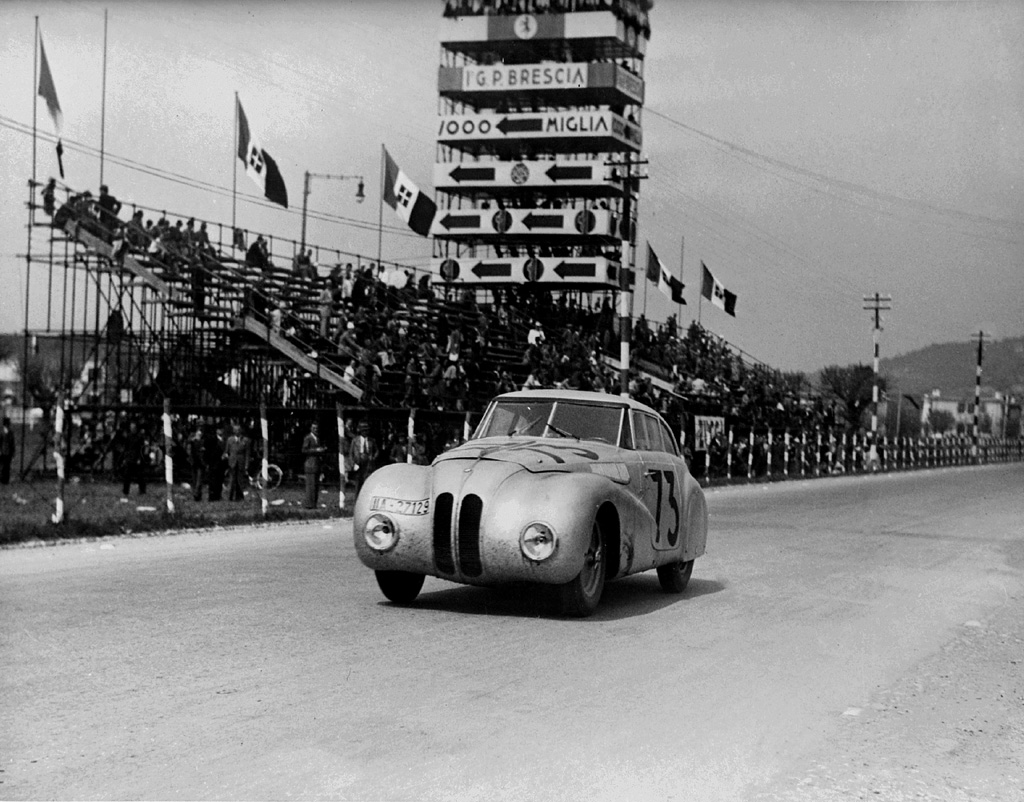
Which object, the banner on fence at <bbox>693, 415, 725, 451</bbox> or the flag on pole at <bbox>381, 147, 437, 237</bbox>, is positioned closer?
the banner on fence at <bbox>693, 415, 725, 451</bbox>

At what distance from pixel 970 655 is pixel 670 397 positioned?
33.8m

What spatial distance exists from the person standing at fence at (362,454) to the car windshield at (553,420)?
532 inches

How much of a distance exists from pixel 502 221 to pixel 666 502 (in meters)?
48.1

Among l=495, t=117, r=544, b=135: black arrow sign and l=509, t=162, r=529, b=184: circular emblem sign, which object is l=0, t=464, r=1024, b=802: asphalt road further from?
l=495, t=117, r=544, b=135: black arrow sign

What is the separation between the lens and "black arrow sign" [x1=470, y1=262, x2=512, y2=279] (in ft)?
194

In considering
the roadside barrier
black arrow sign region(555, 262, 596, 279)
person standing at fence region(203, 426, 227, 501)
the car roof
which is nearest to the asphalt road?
the car roof

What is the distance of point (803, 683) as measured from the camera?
8.12 m

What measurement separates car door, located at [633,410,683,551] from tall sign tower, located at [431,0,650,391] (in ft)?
150

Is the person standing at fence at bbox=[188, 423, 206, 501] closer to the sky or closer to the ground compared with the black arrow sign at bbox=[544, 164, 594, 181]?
closer to the ground

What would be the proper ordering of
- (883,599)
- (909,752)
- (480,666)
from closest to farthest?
(909,752)
(480,666)
(883,599)

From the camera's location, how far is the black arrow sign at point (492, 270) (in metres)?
59.2

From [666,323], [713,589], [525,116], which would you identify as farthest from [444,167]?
[713,589]

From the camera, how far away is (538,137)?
5897cm

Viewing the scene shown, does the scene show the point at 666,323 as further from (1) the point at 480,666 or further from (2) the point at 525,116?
(1) the point at 480,666
